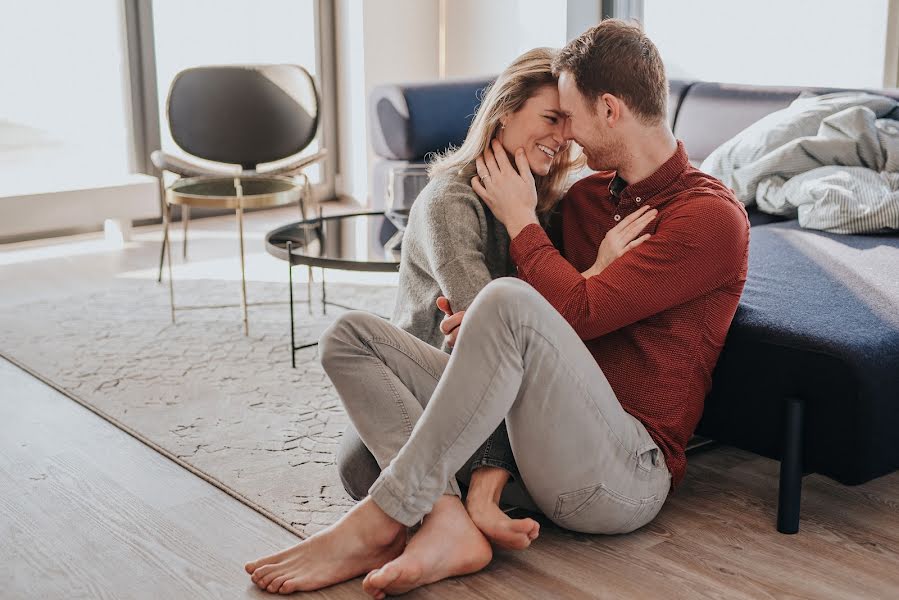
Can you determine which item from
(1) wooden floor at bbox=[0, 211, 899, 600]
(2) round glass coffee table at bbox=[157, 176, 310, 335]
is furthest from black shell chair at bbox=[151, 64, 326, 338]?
(1) wooden floor at bbox=[0, 211, 899, 600]

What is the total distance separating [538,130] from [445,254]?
0.29 meters

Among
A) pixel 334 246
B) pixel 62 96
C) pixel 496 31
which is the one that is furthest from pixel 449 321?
pixel 496 31

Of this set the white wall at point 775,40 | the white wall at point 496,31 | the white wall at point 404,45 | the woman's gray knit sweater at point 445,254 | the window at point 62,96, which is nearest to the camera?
the woman's gray knit sweater at point 445,254

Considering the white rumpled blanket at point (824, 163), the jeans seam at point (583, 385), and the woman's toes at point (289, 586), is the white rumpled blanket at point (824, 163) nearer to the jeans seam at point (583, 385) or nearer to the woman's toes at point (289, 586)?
the jeans seam at point (583, 385)

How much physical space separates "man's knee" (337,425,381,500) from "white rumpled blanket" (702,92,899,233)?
1.48m

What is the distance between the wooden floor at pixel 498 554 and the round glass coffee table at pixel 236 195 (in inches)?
40.9

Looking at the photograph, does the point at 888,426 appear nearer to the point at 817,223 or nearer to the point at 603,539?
the point at 603,539

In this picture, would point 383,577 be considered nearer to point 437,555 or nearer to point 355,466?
point 437,555

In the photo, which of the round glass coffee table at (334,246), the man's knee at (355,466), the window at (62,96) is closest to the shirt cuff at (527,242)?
the man's knee at (355,466)

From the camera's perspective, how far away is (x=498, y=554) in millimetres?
1913

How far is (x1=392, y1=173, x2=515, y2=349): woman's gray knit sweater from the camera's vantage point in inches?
73.9

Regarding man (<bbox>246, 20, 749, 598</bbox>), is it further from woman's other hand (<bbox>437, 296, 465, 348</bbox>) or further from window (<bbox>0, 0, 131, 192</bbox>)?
window (<bbox>0, 0, 131, 192</bbox>)

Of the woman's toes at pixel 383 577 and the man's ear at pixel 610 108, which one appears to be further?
the man's ear at pixel 610 108

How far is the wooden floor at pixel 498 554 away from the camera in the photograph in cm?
179
